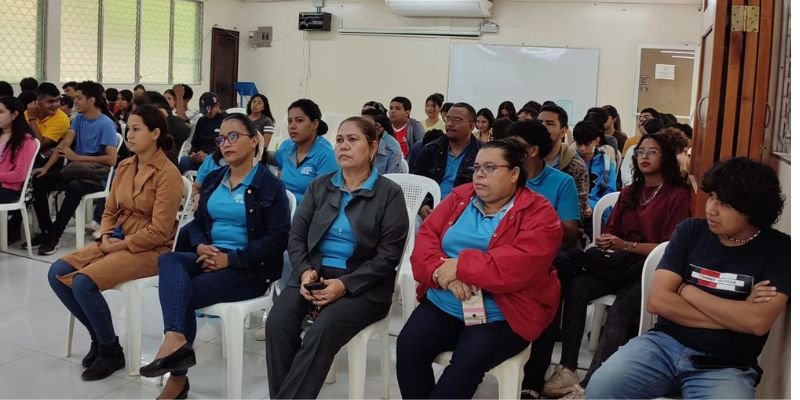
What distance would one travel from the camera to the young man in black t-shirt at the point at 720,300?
193 centimetres

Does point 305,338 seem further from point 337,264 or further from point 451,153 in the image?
point 451,153

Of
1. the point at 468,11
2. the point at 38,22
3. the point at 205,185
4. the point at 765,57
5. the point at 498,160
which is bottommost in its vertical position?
the point at 205,185

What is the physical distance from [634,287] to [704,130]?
660 mm

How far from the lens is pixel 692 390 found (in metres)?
1.97

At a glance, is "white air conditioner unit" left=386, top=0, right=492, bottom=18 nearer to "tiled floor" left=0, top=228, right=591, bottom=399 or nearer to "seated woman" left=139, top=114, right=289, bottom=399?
"tiled floor" left=0, top=228, right=591, bottom=399

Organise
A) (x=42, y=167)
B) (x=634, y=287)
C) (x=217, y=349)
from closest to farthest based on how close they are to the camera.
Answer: (x=634, y=287)
(x=217, y=349)
(x=42, y=167)

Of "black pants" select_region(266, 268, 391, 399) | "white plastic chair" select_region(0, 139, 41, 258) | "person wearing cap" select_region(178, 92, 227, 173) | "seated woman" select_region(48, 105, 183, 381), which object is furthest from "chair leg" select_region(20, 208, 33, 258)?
"black pants" select_region(266, 268, 391, 399)

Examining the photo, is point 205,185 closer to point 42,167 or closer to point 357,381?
point 357,381

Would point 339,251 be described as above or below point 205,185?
below

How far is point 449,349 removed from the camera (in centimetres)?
233

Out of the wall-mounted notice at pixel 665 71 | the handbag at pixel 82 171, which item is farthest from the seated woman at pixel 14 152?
the wall-mounted notice at pixel 665 71

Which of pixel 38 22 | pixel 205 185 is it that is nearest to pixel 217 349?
pixel 205 185

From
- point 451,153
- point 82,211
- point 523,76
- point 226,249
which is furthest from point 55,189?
point 523,76

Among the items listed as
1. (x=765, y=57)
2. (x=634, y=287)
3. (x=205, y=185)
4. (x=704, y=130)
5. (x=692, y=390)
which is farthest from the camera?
(x=205, y=185)
